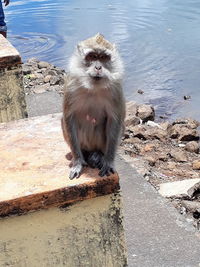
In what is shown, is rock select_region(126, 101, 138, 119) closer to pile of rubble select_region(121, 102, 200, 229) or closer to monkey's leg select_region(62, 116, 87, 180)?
pile of rubble select_region(121, 102, 200, 229)

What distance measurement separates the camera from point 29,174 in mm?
2320

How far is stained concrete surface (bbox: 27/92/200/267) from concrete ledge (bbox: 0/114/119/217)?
1057 millimetres

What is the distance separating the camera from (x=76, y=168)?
7.63 feet

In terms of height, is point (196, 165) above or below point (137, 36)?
above

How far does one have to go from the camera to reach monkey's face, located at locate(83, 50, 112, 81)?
2357 mm

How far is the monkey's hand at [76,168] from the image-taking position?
7.46 ft

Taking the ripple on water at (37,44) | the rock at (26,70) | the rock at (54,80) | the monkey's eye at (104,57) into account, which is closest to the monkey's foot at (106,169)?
the monkey's eye at (104,57)

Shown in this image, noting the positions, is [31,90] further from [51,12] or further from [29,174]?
[51,12]

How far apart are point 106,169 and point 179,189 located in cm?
230

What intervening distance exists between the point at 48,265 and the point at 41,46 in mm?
10277

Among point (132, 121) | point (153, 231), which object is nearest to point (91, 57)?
point (153, 231)

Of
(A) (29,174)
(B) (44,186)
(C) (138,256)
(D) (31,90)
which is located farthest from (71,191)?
(D) (31,90)

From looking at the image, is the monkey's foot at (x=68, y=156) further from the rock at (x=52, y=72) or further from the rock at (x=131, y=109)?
the rock at (x=52, y=72)

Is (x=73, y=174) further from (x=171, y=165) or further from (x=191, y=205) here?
(x=171, y=165)
